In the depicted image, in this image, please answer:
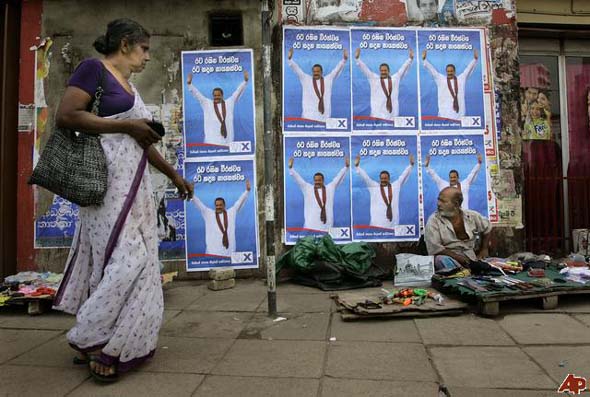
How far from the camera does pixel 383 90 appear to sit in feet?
18.8

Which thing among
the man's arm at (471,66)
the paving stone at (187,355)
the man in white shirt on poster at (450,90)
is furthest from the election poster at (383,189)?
the paving stone at (187,355)

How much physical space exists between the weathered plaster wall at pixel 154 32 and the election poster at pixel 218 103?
11cm

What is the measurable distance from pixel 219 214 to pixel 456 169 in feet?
9.81

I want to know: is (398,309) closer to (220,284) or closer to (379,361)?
(379,361)

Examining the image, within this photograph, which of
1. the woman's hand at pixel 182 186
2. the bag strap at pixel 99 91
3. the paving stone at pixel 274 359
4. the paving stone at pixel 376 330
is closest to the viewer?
the bag strap at pixel 99 91

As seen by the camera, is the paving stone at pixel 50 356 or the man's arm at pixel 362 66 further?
the man's arm at pixel 362 66

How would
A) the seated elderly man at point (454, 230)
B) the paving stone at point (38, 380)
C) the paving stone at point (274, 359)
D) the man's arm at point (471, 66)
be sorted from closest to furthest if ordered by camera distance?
the paving stone at point (38, 380), the paving stone at point (274, 359), the seated elderly man at point (454, 230), the man's arm at point (471, 66)

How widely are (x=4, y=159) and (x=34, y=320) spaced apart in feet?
8.10

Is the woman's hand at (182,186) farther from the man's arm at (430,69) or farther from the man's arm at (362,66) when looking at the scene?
the man's arm at (430,69)

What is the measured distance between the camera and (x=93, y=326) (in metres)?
2.60

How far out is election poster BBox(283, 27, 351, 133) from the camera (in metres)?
5.64

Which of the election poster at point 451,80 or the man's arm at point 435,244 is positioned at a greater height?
the election poster at point 451,80

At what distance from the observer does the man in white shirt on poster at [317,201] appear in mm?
5617

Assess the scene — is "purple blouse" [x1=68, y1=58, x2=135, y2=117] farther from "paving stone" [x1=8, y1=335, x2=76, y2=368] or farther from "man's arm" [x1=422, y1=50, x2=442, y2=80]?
"man's arm" [x1=422, y1=50, x2=442, y2=80]
